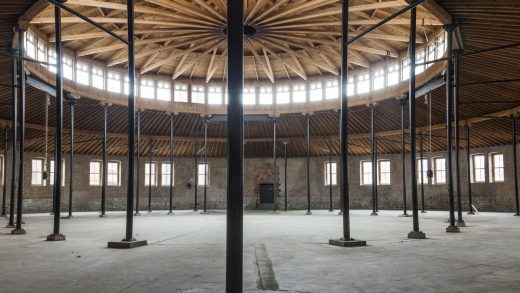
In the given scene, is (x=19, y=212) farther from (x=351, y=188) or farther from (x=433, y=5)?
(x=351, y=188)

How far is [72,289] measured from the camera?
606 centimetres

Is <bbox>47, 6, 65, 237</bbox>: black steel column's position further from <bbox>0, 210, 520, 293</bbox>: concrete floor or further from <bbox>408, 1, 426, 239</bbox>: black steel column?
<bbox>408, 1, 426, 239</bbox>: black steel column

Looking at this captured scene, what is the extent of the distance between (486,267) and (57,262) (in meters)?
7.83

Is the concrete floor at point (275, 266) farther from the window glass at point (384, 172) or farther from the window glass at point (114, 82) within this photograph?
the window glass at point (384, 172)

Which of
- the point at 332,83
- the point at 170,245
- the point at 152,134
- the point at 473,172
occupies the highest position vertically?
the point at 332,83

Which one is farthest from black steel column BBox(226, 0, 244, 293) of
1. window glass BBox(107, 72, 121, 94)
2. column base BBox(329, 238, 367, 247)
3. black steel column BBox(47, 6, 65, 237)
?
window glass BBox(107, 72, 121, 94)

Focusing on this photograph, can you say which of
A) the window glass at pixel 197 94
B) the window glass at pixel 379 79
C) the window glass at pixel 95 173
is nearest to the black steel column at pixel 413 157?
the window glass at pixel 379 79

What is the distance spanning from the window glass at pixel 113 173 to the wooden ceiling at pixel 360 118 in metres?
1.16

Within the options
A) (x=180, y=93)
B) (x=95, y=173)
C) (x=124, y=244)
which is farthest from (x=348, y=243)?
(x=95, y=173)

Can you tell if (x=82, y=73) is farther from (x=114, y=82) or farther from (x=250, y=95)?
(x=250, y=95)

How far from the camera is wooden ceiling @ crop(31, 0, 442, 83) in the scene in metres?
20.9

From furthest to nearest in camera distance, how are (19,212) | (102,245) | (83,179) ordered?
(83,179), (19,212), (102,245)

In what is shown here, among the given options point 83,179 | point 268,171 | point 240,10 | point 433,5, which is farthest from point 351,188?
point 240,10

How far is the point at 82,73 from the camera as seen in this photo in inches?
1195
